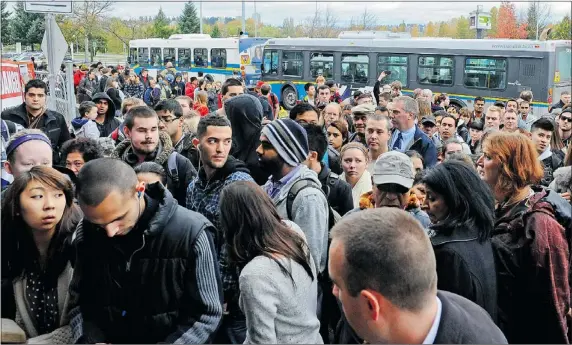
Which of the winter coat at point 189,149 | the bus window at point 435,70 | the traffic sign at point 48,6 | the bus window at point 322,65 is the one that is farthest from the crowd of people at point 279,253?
the bus window at point 322,65

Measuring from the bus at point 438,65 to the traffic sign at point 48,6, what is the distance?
11.5 metres

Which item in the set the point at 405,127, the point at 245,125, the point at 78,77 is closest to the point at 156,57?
the point at 78,77

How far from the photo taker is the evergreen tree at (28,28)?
25859mm

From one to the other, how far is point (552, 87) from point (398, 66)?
5.07 m

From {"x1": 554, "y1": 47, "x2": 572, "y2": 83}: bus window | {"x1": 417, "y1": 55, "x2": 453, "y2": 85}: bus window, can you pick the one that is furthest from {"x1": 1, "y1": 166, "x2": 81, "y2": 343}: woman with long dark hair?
{"x1": 417, "y1": 55, "x2": 453, "y2": 85}: bus window

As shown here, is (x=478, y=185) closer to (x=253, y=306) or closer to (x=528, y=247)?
(x=528, y=247)

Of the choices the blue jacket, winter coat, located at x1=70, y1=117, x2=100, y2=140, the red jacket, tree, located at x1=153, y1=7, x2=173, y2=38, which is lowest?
the blue jacket

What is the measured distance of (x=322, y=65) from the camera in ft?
75.7

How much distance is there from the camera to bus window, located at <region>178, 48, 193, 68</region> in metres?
31.1

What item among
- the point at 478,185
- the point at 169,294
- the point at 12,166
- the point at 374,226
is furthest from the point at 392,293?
the point at 12,166

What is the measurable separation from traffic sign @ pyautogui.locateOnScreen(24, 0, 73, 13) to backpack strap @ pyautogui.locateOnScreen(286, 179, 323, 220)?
493 cm

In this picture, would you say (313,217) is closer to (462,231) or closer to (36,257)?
(462,231)

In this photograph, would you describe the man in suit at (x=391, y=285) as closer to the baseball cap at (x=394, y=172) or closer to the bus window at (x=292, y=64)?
the baseball cap at (x=394, y=172)

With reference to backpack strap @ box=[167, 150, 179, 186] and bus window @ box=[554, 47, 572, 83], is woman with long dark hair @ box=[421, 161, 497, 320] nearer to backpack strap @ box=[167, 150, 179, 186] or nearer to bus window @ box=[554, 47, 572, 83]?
backpack strap @ box=[167, 150, 179, 186]
